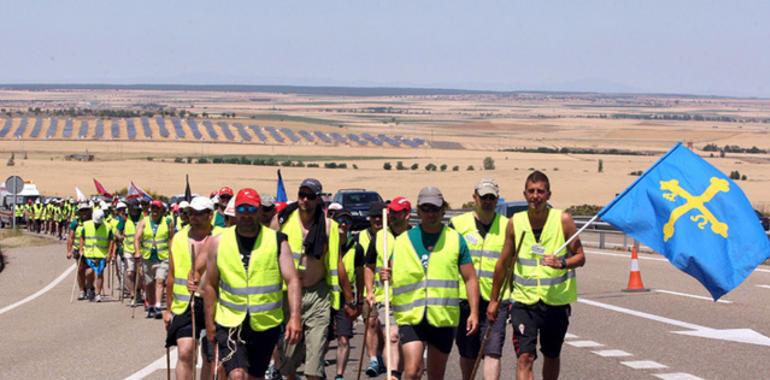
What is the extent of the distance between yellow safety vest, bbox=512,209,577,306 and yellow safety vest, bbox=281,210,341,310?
1.80 meters

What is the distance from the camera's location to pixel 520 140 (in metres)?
160

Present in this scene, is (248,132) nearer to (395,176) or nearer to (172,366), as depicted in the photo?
(395,176)

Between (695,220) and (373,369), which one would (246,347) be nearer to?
(695,220)

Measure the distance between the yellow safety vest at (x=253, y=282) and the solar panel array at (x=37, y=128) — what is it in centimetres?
12739

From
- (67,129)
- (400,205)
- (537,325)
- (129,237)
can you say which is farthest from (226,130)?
(537,325)

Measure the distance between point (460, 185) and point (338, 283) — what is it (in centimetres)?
6777

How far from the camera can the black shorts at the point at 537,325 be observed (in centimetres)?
1047

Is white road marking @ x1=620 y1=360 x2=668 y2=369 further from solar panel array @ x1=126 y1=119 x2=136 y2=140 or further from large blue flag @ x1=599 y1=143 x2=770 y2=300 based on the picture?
solar panel array @ x1=126 y1=119 x2=136 y2=140

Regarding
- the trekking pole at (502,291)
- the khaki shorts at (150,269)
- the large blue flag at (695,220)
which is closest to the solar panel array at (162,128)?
the khaki shorts at (150,269)

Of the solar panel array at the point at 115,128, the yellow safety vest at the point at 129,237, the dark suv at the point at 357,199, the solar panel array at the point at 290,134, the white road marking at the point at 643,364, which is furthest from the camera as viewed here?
the solar panel array at the point at 115,128

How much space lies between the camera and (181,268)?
1223 centimetres

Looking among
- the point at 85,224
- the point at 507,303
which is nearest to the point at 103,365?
the point at 507,303

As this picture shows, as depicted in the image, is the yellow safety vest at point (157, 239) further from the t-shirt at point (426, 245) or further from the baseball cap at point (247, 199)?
the baseball cap at point (247, 199)

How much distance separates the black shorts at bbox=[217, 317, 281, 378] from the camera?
9.52m
